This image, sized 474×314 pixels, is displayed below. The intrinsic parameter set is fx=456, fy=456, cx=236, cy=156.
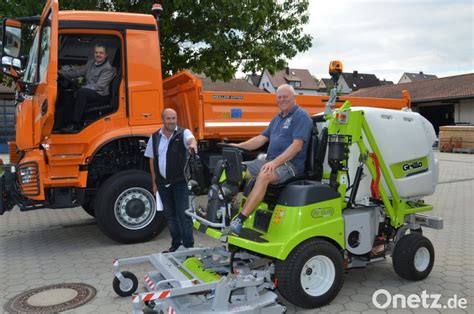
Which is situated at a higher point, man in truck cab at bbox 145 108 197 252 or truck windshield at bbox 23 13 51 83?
truck windshield at bbox 23 13 51 83

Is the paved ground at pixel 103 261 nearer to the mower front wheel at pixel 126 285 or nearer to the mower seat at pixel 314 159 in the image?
the mower front wheel at pixel 126 285

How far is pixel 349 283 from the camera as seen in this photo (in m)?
4.52

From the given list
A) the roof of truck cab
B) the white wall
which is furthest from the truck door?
the white wall

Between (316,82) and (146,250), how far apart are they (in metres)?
79.1

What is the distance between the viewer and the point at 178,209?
5113 millimetres

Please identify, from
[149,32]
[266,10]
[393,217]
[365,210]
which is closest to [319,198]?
[365,210]

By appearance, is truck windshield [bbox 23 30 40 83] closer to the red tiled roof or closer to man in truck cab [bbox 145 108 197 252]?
man in truck cab [bbox 145 108 197 252]

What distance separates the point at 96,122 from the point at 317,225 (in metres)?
3.31

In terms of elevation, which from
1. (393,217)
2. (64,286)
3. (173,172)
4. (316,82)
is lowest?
(64,286)

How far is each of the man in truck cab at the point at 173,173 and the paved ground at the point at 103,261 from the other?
645 mm

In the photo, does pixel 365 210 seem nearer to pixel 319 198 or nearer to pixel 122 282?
pixel 319 198

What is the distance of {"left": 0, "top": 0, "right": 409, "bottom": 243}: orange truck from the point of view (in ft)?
18.1

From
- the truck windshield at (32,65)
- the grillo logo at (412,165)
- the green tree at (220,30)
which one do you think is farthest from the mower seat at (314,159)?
the green tree at (220,30)

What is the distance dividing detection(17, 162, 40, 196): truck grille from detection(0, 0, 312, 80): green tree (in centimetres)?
344
